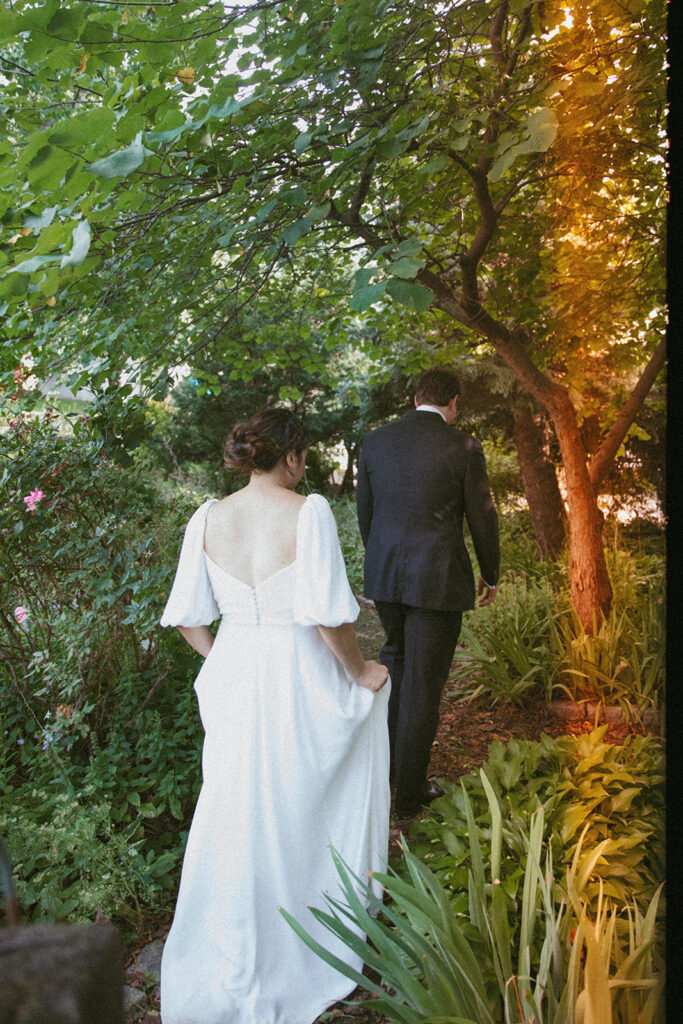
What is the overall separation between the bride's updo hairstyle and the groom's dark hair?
1.13m

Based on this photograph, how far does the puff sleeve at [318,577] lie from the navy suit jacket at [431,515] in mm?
1014

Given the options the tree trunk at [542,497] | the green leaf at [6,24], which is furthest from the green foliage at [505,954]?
the tree trunk at [542,497]

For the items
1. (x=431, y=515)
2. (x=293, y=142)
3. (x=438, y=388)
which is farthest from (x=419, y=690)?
(x=293, y=142)

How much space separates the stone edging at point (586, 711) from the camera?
3939mm

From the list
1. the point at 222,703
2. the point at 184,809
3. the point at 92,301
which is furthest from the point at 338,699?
the point at 92,301

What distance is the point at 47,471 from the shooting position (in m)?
3.16

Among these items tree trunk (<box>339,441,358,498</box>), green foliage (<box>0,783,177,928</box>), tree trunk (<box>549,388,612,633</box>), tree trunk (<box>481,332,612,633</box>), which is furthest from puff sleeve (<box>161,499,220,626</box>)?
tree trunk (<box>339,441,358,498</box>)

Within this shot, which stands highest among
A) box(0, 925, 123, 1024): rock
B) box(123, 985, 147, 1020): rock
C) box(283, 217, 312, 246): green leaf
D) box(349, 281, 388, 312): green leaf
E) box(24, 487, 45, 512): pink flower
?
box(283, 217, 312, 246): green leaf

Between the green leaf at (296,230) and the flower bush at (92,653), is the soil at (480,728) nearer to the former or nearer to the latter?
the flower bush at (92,653)

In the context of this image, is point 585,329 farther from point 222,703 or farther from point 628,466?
point 222,703

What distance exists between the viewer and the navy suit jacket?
10.2 ft

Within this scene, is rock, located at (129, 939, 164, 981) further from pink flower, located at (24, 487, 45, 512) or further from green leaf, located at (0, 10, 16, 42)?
green leaf, located at (0, 10, 16, 42)

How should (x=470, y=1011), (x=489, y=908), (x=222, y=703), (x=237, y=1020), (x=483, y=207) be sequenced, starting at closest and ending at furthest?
(x=470, y=1011), (x=489, y=908), (x=237, y=1020), (x=222, y=703), (x=483, y=207)

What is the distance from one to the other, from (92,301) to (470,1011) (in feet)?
10.6
